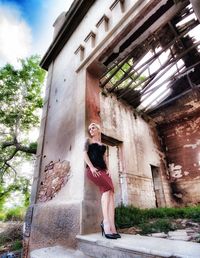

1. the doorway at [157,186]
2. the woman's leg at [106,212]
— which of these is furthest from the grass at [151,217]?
the doorway at [157,186]

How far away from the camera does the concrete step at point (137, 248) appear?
1457 millimetres

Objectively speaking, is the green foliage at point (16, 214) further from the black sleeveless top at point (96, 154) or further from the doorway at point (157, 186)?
the black sleeveless top at point (96, 154)

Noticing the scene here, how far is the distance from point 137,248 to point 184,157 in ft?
30.1

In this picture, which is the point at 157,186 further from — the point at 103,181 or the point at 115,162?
the point at 103,181

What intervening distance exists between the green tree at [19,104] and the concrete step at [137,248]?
22.8 ft

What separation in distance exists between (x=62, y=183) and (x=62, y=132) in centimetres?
117

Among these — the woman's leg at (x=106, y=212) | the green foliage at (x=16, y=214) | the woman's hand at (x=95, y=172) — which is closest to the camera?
the woman's leg at (x=106, y=212)

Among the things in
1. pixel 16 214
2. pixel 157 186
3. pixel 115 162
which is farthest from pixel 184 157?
pixel 16 214

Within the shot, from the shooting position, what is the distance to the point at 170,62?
6758mm

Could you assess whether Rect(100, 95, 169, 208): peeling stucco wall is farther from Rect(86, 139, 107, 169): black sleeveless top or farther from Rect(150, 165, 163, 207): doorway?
Rect(86, 139, 107, 169): black sleeveless top

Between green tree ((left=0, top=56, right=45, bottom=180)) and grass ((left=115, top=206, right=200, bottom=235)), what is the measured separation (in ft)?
18.4

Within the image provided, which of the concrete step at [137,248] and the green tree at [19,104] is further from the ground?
the green tree at [19,104]

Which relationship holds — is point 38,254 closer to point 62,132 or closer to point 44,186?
point 44,186

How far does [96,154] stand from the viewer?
2.56 meters
